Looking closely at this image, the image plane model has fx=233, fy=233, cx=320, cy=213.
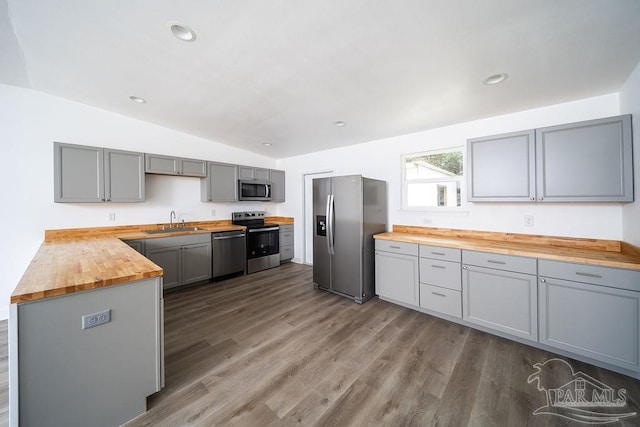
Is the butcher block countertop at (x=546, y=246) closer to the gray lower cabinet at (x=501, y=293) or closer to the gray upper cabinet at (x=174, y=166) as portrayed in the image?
the gray lower cabinet at (x=501, y=293)

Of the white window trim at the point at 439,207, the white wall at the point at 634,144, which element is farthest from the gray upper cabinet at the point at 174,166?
the white wall at the point at 634,144

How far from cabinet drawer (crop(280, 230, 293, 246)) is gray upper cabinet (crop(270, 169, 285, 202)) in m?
0.79

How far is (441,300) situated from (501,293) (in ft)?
1.96

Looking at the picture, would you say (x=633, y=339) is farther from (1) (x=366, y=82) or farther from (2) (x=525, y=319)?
(1) (x=366, y=82)

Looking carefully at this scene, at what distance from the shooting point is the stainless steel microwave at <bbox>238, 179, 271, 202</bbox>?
457 cm

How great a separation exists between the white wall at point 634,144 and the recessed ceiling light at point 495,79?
93cm

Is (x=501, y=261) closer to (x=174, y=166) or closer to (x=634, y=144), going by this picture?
(x=634, y=144)

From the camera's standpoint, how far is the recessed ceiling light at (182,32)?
169 cm

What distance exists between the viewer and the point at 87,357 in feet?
4.34

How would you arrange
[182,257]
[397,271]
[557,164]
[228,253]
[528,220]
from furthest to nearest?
1. [228,253]
2. [182,257]
3. [397,271]
4. [528,220]
5. [557,164]

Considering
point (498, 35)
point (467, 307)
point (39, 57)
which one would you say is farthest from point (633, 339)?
point (39, 57)

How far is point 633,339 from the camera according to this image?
1.76 m

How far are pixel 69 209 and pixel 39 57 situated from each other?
1818 mm

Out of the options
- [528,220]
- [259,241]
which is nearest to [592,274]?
[528,220]
